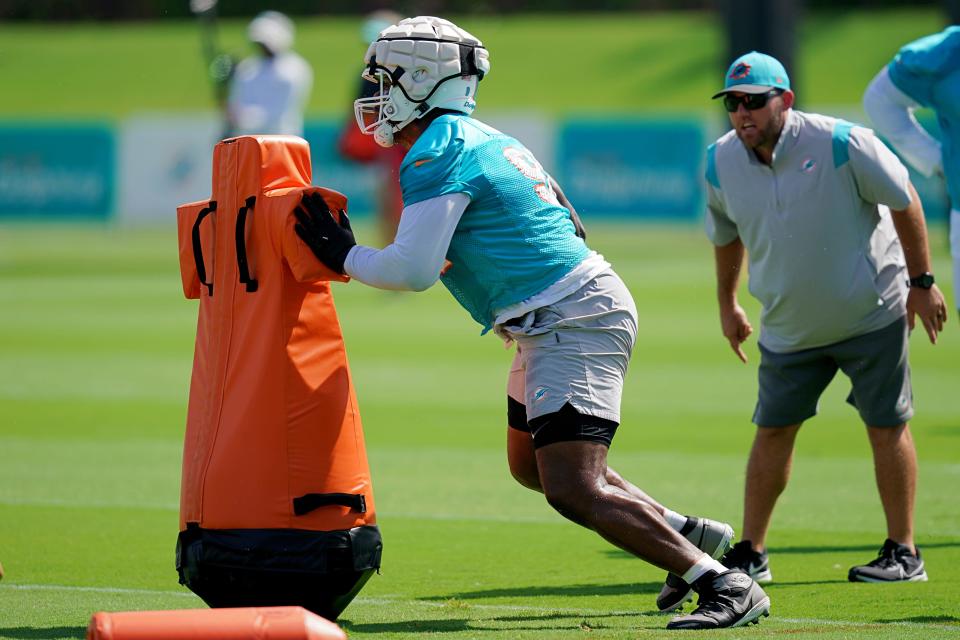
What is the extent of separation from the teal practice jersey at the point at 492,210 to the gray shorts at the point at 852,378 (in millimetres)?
1533

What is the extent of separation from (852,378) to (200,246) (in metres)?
2.78

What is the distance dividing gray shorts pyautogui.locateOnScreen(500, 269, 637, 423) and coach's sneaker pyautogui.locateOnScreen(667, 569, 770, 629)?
643 mm

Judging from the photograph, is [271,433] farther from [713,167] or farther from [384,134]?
[713,167]

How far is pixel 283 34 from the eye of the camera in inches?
748

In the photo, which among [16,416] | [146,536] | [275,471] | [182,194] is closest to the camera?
[275,471]

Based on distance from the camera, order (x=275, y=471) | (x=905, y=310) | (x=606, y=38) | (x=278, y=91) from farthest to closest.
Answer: (x=606, y=38), (x=278, y=91), (x=905, y=310), (x=275, y=471)

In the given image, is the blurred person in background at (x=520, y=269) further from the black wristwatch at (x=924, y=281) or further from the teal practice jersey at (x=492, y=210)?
the black wristwatch at (x=924, y=281)

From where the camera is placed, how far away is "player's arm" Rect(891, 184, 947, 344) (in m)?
6.63

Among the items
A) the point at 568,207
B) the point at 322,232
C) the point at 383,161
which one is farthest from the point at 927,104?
the point at 383,161

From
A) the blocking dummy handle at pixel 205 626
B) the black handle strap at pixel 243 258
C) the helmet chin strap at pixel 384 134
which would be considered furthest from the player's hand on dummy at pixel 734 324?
the blocking dummy handle at pixel 205 626

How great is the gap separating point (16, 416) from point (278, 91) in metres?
7.85

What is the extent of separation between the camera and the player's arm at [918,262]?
6.63m

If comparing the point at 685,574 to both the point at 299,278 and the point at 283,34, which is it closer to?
the point at 299,278

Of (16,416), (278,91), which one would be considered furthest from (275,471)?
(278,91)
